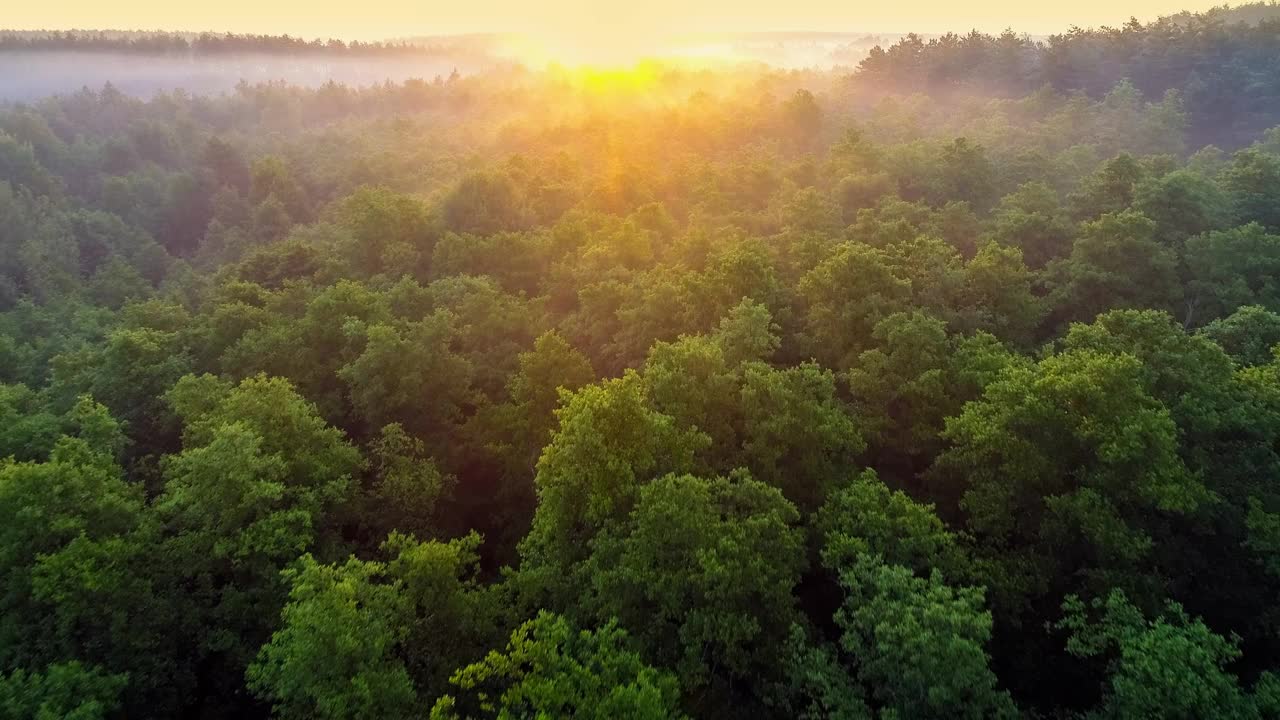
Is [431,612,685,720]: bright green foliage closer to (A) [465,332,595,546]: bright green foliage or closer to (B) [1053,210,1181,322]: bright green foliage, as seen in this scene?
(A) [465,332,595,546]: bright green foliage

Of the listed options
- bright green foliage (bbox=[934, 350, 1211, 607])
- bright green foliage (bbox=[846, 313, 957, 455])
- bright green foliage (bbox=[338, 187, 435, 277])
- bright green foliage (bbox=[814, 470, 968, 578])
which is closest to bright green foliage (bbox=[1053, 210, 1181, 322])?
bright green foliage (bbox=[846, 313, 957, 455])

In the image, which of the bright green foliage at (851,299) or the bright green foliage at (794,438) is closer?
the bright green foliage at (794,438)

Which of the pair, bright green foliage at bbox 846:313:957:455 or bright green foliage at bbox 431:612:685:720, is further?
bright green foliage at bbox 846:313:957:455

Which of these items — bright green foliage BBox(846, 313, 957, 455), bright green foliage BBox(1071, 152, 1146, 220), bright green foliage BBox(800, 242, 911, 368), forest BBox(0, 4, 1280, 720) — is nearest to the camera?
forest BBox(0, 4, 1280, 720)

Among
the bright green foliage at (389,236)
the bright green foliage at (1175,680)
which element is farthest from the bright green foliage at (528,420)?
the bright green foliage at (1175,680)

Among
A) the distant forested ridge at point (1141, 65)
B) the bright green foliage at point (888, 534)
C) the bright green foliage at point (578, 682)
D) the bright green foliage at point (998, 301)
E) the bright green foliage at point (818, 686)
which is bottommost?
the bright green foliage at point (818, 686)

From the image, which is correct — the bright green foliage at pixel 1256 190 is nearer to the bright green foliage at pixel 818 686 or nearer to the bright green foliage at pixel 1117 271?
the bright green foliage at pixel 1117 271

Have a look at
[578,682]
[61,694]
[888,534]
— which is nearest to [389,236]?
[61,694]
